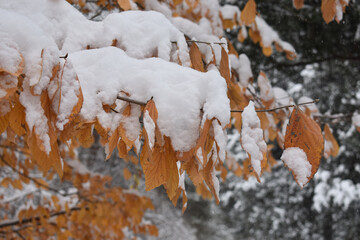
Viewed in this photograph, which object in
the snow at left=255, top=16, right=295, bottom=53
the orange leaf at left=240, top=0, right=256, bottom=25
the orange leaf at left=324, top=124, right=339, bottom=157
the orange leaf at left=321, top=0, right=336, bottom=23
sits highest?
the orange leaf at left=321, top=0, right=336, bottom=23

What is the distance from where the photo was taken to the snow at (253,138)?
856mm

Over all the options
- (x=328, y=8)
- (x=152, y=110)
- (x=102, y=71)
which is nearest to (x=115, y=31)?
(x=102, y=71)

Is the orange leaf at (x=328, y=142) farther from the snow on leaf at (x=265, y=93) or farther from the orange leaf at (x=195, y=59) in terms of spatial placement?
the orange leaf at (x=195, y=59)

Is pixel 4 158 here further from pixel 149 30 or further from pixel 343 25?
pixel 343 25

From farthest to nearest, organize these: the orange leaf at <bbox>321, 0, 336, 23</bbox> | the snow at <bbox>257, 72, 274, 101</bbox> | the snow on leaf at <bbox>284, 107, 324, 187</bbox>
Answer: the snow at <bbox>257, 72, 274, 101</bbox> → the orange leaf at <bbox>321, 0, 336, 23</bbox> → the snow on leaf at <bbox>284, 107, 324, 187</bbox>

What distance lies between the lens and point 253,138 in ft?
2.88

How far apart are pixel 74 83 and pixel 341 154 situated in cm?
552

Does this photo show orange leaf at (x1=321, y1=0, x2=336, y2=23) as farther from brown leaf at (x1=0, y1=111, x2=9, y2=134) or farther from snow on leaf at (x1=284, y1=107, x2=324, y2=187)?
brown leaf at (x1=0, y1=111, x2=9, y2=134)

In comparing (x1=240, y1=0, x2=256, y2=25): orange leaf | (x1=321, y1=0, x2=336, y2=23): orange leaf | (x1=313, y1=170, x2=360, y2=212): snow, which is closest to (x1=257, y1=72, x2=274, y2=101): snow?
(x1=240, y1=0, x2=256, y2=25): orange leaf

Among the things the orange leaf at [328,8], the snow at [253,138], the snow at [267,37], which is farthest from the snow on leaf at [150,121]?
the snow at [267,37]

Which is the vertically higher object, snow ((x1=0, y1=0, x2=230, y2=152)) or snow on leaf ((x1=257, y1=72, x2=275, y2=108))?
snow ((x1=0, y1=0, x2=230, y2=152))

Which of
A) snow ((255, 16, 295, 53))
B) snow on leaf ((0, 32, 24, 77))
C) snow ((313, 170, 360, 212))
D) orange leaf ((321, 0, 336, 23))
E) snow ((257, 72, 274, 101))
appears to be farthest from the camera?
snow ((313, 170, 360, 212))

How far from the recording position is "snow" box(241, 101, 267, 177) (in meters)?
0.86

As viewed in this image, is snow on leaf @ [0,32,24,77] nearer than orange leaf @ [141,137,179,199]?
Yes
